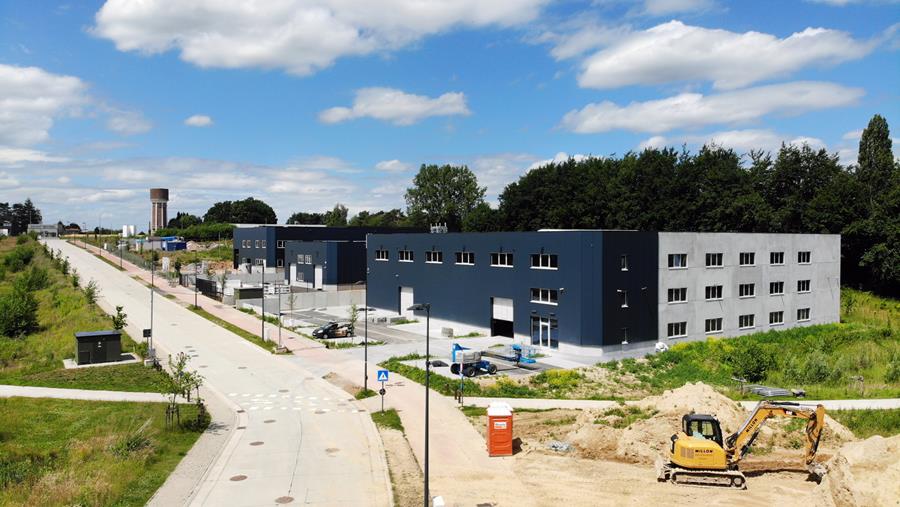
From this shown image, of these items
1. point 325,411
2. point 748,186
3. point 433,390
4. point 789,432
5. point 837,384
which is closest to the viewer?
point 789,432

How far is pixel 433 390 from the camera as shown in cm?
3684

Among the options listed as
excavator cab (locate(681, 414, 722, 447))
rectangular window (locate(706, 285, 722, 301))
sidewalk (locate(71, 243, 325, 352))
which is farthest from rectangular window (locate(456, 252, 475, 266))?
excavator cab (locate(681, 414, 722, 447))

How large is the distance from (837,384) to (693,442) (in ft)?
77.1

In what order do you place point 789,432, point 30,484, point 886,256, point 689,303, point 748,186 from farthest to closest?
point 748,186
point 886,256
point 689,303
point 789,432
point 30,484

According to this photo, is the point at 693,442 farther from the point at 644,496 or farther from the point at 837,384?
the point at 837,384

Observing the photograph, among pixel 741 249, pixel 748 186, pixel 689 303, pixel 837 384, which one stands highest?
pixel 748 186

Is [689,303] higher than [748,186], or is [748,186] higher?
[748,186]

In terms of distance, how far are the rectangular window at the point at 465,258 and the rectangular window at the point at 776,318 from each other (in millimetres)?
28139

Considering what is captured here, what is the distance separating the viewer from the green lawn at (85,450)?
20562 mm

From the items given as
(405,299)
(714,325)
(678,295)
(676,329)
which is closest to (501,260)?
(678,295)

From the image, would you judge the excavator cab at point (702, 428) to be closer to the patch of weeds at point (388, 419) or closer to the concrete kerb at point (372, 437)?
the concrete kerb at point (372, 437)

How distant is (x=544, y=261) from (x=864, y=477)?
33.7 metres

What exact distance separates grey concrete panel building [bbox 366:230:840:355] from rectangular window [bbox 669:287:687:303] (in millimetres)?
85

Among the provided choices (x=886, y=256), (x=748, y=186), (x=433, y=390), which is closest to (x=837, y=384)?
(x=433, y=390)
